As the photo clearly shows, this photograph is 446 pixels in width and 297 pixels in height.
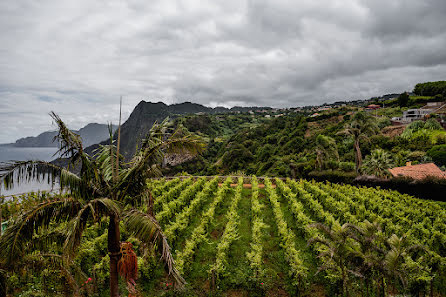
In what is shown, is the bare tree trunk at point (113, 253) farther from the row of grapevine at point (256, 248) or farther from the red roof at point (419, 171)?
the red roof at point (419, 171)

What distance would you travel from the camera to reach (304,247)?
1126 centimetres

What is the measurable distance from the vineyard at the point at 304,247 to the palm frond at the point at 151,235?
341 centimetres

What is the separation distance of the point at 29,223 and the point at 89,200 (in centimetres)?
101

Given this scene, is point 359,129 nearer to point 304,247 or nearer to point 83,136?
point 304,247

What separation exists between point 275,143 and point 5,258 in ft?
190

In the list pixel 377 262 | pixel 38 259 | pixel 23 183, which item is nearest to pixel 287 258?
pixel 377 262

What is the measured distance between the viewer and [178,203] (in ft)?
50.0

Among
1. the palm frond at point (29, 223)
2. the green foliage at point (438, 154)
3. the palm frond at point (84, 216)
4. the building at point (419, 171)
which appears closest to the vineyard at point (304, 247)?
the palm frond at point (84, 216)

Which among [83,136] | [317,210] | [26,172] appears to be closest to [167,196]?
[317,210]

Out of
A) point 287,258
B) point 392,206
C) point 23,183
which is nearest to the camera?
point 23,183

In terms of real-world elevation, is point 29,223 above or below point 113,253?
above

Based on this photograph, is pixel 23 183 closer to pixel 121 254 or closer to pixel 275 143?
pixel 121 254

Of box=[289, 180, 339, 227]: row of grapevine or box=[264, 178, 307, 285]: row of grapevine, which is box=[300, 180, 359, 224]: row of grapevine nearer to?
box=[289, 180, 339, 227]: row of grapevine

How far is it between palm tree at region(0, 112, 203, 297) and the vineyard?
4003 millimetres
